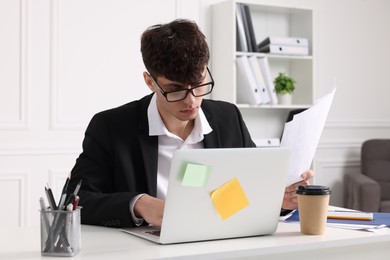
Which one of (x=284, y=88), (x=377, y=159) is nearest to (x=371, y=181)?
(x=377, y=159)

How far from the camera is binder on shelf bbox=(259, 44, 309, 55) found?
15.2 ft

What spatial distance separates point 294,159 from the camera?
6.20 feet

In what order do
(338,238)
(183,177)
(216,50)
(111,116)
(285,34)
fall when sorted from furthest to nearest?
(285,34)
(216,50)
(111,116)
(338,238)
(183,177)

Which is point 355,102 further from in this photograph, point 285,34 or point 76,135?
point 76,135

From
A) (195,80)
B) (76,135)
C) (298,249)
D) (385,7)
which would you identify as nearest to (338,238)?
(298,249)

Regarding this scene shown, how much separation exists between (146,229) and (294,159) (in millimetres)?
472

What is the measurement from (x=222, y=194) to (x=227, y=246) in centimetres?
13

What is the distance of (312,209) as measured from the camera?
1.75 m

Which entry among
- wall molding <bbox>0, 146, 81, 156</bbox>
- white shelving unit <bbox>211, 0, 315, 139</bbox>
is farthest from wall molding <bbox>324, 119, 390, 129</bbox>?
wall molding <bbox>0, 146, 81, 156</bbox>

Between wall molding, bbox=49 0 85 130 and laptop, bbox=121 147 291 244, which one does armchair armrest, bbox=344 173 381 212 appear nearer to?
wall molding, bbox=49 0 85 130

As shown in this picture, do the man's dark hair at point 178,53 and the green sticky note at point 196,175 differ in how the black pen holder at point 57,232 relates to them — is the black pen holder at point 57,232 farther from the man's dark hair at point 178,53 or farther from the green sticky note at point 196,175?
the man's dark hair at point 178,53

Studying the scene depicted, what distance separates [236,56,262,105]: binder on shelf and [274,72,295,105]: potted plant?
25 centimetres

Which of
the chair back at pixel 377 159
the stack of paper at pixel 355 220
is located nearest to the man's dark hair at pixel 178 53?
the stack of paper at pixel 355 220

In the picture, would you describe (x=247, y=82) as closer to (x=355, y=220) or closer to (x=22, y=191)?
(x=22, y=191)
